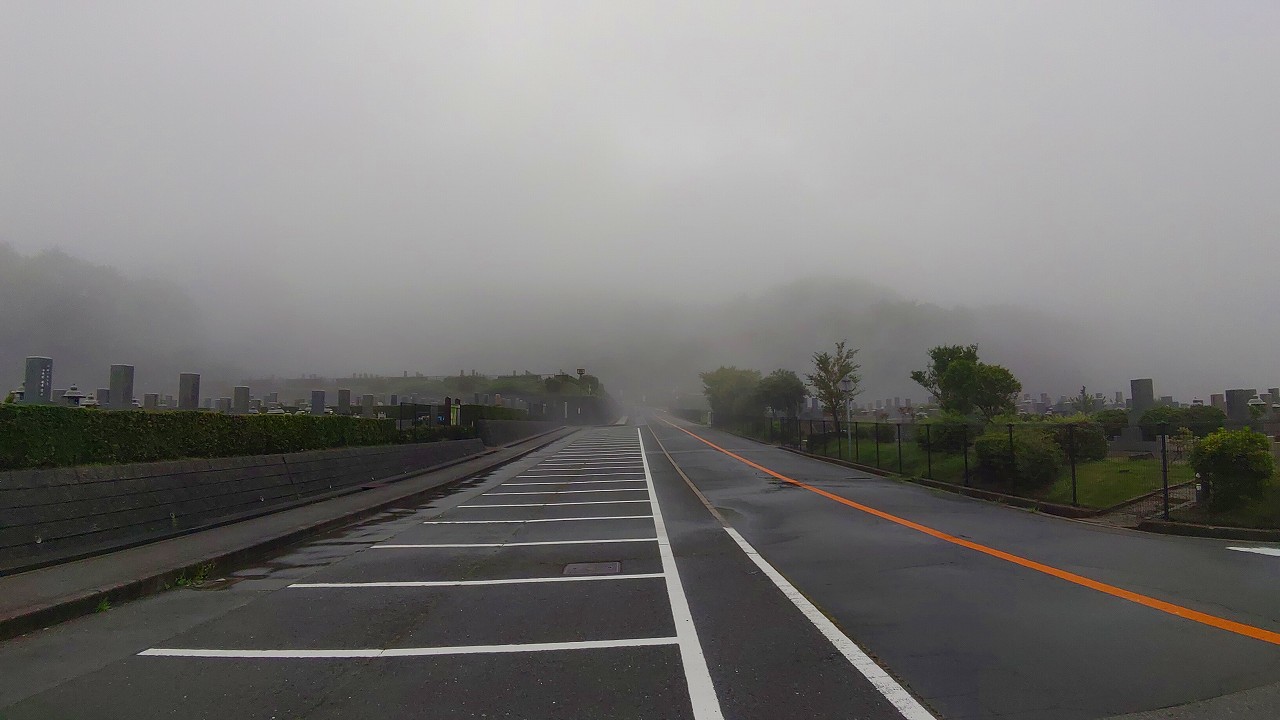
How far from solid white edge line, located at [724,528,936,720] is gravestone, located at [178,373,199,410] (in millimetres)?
12514

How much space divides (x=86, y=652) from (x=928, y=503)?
13.9 metres

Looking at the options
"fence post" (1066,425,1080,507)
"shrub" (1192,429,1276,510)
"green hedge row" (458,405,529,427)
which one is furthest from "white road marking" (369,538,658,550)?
"green hedge row" (458,405,529,427)

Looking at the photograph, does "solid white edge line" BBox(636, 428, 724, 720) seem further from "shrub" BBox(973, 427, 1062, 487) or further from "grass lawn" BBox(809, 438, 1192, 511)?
"shrub" BBox(973, 427, 1062, 487)

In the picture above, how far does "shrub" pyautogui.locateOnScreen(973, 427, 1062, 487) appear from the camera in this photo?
14.7 metres

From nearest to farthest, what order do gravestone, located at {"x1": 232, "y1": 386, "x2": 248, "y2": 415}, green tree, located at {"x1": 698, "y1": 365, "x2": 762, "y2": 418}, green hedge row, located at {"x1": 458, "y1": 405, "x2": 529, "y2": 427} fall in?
gravestone, located at {"x1": 232, "y1": 386, "x2": 248, "y2": 415}
green hedge row, located at {"x1": 458, "y1": 405, "x2": 529, "y2": 427}
green tree, located at {"x1": 698, "y1": 365, "x2": 762, "y2": 418}

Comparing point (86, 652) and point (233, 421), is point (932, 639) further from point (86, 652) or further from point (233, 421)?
point (233, 421)

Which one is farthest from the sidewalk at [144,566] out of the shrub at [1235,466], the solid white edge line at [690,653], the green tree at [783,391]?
the green tree at [783,391]

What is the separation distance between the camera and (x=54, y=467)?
26.1 ft

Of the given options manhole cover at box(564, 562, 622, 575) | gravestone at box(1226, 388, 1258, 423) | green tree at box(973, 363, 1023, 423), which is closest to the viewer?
manhole cover at box(564, 562, 622, 575)

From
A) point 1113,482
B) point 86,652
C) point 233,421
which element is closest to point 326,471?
point 233,421

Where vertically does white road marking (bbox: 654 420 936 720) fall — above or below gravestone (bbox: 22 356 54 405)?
below

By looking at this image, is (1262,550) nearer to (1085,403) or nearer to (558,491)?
(558,491)

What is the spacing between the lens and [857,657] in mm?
4898

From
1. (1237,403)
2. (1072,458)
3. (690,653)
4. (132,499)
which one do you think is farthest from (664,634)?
(1237,403)
